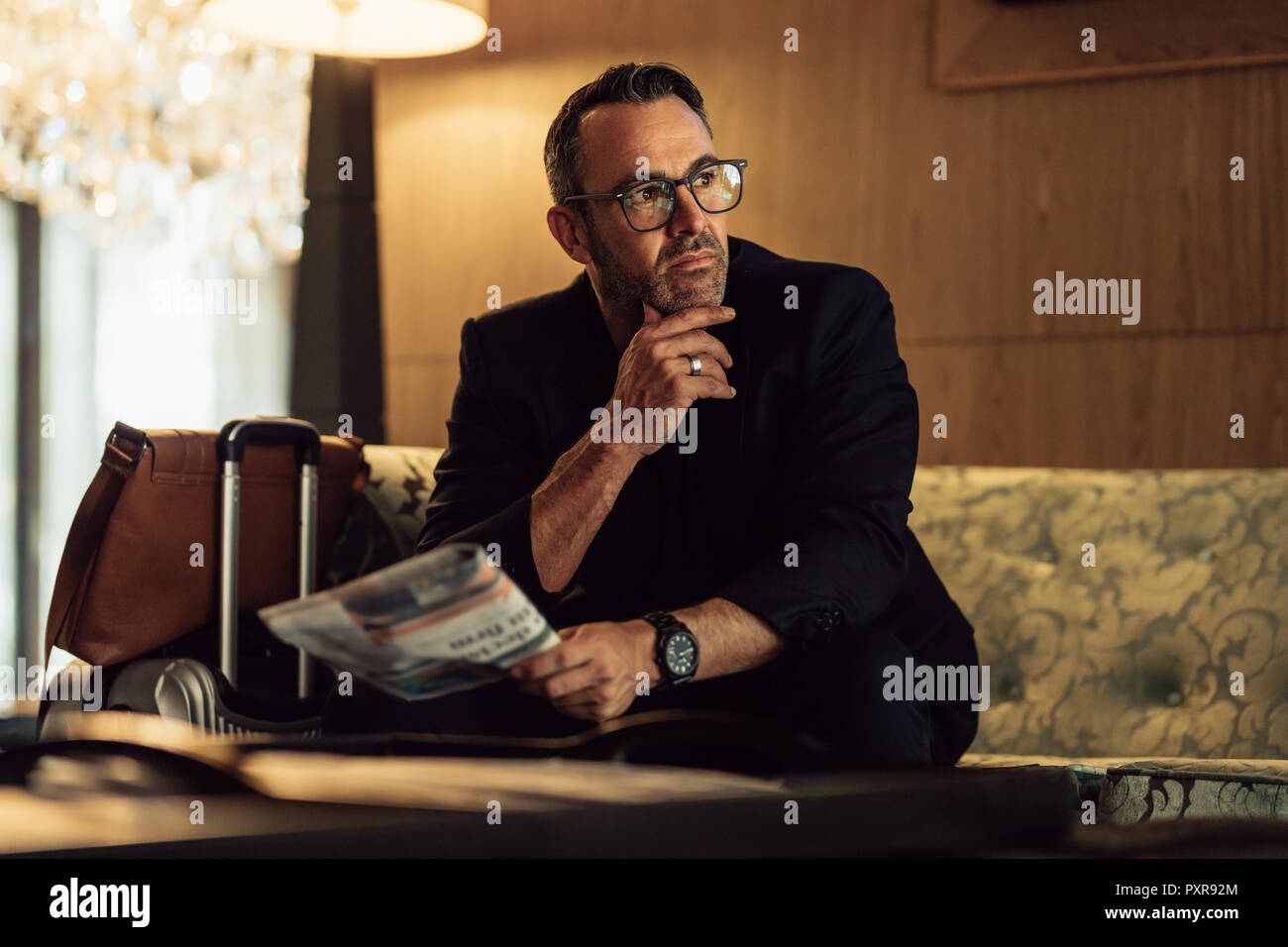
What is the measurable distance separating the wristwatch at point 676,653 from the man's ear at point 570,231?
73 centimetres

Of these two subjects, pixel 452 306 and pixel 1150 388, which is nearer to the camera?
pixel 1150 388

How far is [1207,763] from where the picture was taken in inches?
61.8

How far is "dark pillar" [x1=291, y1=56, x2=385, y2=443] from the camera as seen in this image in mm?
3008

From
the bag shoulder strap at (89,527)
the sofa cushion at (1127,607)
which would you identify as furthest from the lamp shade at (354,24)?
the sofa cushion at (1127,607)

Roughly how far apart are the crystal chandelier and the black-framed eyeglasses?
1943 millimetres

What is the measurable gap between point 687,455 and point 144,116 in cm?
248

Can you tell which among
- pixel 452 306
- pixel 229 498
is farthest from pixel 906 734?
pixel 452 306

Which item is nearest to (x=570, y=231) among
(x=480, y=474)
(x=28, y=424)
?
(x=480, y=474)

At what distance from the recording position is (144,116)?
11.0 feet

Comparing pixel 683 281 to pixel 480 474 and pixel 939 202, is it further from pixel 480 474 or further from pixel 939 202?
pixel 939 202

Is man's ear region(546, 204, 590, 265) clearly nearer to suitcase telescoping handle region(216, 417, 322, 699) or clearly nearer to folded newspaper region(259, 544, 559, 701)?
suitcase telescoping handle region(216, 417, 322, 699)

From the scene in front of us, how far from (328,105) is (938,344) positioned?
1.74 m
